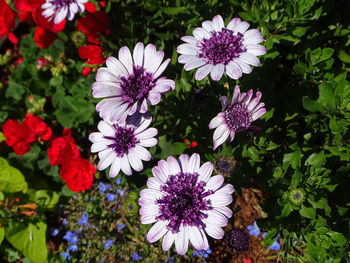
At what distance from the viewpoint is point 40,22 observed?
2.45 meters

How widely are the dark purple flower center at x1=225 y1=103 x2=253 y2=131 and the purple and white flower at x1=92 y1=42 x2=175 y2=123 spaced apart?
0.35 m

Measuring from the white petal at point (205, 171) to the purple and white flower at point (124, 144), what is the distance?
29 cm

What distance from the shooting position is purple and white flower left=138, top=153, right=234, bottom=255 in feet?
4.96

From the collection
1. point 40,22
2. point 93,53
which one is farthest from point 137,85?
point 40,22

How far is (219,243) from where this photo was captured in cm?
267

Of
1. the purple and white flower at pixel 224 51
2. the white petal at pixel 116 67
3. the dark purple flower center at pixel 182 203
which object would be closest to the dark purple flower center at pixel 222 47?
the purple and white flower at pixel 224 51

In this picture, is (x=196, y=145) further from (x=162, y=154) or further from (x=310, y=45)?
(x=310, y=45)

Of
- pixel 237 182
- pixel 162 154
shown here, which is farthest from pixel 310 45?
pixel 162 154

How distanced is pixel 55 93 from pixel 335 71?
8.12ft

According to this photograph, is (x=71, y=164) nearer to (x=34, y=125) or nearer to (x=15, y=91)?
(x=34, y=125)

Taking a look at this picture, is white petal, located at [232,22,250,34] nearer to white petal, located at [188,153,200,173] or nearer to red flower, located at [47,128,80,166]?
white petal, located at [188,153,200,173]

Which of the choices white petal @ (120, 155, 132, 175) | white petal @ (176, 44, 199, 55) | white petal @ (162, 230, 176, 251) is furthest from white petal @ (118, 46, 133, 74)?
white petal @ (162, 230, 176, 251)

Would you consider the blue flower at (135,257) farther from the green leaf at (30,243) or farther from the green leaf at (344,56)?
the green leaf at (344,56)

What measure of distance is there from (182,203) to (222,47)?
2.67 feet
